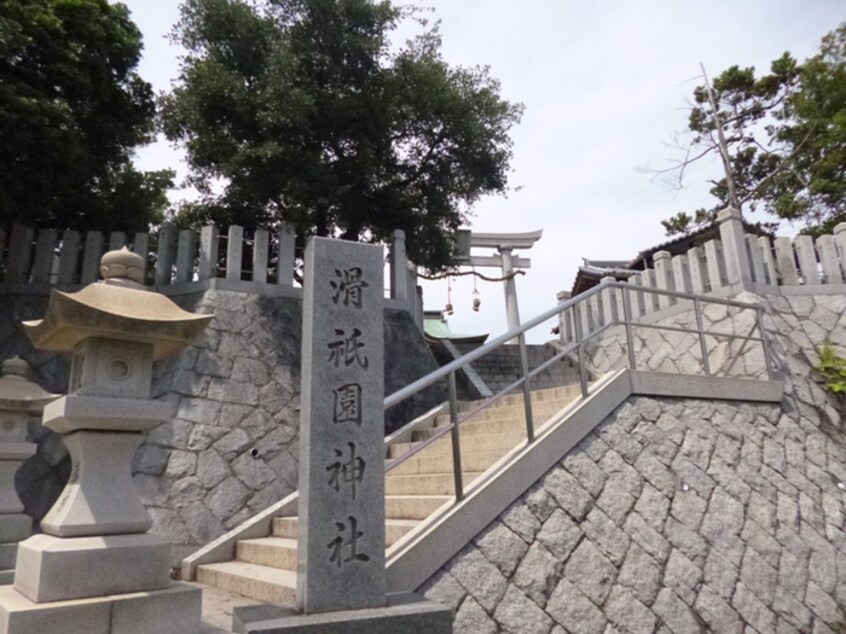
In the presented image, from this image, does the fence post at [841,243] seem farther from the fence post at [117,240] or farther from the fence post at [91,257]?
the fence post at [91,257]

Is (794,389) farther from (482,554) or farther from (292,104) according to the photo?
(292,104)

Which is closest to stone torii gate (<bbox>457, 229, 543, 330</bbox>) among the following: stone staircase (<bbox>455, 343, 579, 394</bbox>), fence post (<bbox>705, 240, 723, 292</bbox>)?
stone staircase (<bbox>455, 343, 579, 394</bbox>)

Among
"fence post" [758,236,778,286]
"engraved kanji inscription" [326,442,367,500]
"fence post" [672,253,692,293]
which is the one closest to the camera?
"engraved kanji inscription" [326,442,367,500]

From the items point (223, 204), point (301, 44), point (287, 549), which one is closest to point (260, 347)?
point (223, 204)

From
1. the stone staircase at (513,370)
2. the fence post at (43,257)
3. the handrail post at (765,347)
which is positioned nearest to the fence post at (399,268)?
the stone staircase at (513,370)

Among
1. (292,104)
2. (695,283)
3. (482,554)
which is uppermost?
(292,104)

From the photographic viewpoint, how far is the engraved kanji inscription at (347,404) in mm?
3207

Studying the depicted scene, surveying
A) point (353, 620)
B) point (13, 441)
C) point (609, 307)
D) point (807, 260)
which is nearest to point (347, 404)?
point (353, 620)

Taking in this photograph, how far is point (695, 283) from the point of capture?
8.90 meters

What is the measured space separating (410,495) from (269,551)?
4.24 feet

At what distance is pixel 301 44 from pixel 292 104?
151 cm

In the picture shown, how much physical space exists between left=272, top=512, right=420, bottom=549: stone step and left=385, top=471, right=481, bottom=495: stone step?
3 cm

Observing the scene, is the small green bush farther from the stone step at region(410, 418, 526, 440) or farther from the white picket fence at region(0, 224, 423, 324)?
the white picket fence at region(0, 224, 423, 324)

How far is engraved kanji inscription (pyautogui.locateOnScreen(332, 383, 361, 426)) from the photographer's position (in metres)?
3.21
